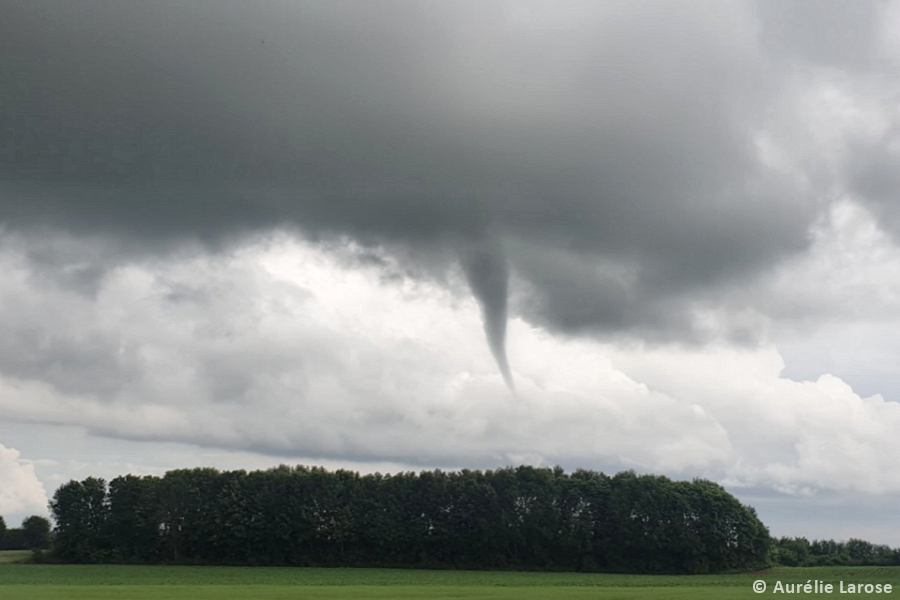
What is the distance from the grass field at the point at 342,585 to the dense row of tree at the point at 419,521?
13.7m

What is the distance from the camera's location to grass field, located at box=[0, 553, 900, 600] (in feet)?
198

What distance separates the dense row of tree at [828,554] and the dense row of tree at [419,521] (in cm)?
1694

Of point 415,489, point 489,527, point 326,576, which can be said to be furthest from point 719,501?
point 326,576

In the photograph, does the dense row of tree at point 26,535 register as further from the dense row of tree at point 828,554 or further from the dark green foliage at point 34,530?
the dense row of tree at point 828,554

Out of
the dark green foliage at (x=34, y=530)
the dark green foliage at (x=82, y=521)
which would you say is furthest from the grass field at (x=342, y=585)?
the dark green foliage at (x=34, y=530)

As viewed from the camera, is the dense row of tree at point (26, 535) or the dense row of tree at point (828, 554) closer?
the dense row of tree at point (828, 554)

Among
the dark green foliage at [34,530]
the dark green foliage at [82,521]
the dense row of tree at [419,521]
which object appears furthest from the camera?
the dark green foliage at [34,530]

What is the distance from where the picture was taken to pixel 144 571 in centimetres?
11331

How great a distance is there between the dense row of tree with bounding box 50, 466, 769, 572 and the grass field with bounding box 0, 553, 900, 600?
13.7 metres

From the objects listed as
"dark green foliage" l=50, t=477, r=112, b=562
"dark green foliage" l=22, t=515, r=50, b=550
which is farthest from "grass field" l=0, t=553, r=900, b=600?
"dark green foliage" l=22, t=515, r=50, b=550

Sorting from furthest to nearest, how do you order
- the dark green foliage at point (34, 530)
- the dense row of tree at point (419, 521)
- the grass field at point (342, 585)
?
the dark green foliage at point (34, 530), the dense row of tree at point (419, 521), the grass field at point (342, 585)

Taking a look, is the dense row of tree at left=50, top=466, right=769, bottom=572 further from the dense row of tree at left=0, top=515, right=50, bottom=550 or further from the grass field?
the dense row of tree at left=0, top=515, right=50, bottom=550

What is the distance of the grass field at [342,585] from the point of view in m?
60.3

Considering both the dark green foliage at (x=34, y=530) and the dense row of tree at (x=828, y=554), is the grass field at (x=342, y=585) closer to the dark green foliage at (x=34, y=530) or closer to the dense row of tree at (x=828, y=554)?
the dense row of tree at (x=828, y=554)
